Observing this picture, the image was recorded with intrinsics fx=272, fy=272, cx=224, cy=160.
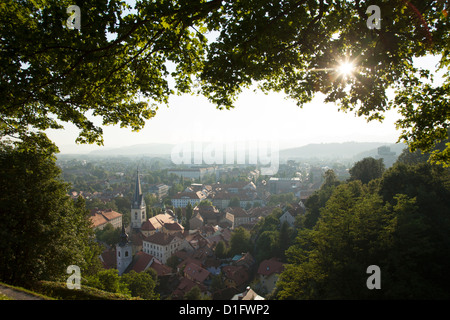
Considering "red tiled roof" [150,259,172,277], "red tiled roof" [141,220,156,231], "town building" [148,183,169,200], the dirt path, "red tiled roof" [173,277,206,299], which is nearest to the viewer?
the dirt path

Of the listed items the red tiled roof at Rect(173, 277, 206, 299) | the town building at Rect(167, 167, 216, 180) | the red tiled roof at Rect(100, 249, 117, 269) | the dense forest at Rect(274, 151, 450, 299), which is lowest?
the red tiled roof at Rect(100, 249, 117, 269)

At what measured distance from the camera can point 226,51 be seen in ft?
15.5

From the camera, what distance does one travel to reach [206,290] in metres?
22.2

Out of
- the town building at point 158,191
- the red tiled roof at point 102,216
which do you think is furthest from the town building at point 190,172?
the red tiled roof at point 102,216

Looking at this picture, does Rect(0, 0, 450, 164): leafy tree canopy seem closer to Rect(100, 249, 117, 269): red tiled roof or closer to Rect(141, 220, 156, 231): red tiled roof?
Rect(100, 249, 117, 269): red tiled roof

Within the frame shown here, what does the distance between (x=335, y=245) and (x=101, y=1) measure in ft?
31.3

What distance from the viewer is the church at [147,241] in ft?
89.4

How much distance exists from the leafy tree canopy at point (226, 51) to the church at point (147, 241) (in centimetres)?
2455

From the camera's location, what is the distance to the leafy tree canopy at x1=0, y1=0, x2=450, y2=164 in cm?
429

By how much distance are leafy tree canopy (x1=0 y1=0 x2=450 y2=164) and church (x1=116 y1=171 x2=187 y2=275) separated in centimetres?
2455

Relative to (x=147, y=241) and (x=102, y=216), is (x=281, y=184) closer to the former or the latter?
(x=102, y=216)

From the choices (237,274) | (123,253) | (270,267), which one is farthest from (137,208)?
(270,267)

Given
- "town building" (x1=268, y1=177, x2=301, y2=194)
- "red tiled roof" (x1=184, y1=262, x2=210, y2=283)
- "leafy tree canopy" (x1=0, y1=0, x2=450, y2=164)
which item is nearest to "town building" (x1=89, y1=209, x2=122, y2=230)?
"red tiled roof" (x1=184, y1=262, x2=210, y2=283)

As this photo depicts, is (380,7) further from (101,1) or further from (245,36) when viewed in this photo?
(101,1)
